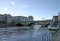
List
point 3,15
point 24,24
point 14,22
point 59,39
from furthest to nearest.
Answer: point 3,15, point 14,22, point 24,24, point 59,39

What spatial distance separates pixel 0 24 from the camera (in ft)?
291

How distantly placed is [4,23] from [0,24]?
2.64 meters

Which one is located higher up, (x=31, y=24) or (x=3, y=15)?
(x=3, y=15)

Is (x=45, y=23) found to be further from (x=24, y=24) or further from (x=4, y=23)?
(x=4, y=23)

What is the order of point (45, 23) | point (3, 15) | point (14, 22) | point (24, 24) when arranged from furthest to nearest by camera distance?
point (3, 15) < point (14, 22) < point (24, 24) < point (45, 23)

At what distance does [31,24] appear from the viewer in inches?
3302

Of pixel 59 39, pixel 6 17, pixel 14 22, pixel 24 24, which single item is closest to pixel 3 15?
pixel 6 17

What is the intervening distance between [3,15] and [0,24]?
30.1 ft

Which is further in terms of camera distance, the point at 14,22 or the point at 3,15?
the point at 3,15

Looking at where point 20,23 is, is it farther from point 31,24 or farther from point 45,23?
point 45,23

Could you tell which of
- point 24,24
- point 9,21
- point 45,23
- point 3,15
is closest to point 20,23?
point 24,24

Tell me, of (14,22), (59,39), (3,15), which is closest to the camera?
(59,39)

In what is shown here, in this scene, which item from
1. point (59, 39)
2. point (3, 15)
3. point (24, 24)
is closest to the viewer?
point (59, 39)

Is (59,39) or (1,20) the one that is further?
(1,20)
